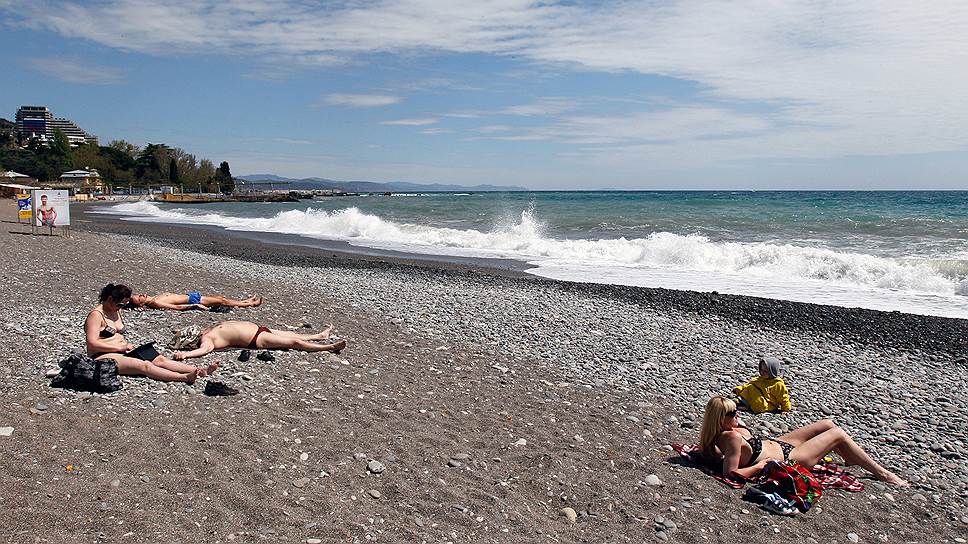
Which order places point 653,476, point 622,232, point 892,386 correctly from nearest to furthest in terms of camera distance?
point 653,476
point 892,386
point 622,232

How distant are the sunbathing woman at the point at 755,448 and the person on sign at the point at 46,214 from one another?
21.7m

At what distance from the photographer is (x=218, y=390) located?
665 cm

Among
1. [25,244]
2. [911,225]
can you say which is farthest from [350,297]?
[911,225]

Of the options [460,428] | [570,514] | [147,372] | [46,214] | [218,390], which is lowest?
[570,514]

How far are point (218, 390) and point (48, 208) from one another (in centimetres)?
1861

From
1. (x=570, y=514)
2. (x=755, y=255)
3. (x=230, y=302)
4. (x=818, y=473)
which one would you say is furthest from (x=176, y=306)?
(x=755, y=255)

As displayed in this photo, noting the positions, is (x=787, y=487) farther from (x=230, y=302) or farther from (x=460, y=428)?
(x=230, y=302)

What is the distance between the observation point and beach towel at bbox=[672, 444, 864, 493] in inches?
225

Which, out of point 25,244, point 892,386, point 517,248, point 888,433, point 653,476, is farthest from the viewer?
point 517,248

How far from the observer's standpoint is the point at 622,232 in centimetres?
3709

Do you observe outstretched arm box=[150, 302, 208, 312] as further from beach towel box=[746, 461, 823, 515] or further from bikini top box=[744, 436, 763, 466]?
beach towel box=[746, 461, 823, 515]

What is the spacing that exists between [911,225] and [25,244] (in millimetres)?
39364

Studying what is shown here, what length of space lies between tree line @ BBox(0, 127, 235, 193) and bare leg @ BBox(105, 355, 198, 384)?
4572 inches

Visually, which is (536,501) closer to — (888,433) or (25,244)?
(888,433)
